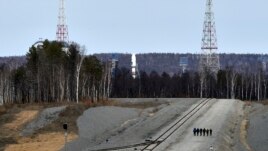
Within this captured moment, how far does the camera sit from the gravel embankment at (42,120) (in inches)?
2168

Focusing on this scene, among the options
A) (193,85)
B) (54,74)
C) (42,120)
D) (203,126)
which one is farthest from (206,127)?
(193,85)

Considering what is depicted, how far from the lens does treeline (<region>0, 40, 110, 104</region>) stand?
95312 millimetres

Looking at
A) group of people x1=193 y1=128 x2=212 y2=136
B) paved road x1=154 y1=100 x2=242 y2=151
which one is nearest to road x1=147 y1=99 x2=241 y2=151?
paved road x1=154 y1=100 x2=242 y2=151

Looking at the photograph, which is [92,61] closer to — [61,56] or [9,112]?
[61,56]

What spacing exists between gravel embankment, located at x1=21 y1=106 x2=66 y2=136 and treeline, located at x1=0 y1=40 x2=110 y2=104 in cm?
2435

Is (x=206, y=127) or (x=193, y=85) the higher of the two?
(x=193, y=85)

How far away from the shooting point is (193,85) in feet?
499

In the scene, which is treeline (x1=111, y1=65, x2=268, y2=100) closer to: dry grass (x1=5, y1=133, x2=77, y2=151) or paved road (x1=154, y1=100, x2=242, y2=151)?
paved road (x1=154, y1=100, x2=242, y2=151)

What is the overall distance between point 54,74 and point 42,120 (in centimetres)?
3992

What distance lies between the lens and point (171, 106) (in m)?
82.5

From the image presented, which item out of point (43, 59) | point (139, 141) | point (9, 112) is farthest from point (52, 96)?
point (139, 141)

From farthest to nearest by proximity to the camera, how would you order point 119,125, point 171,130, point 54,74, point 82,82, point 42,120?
point 82,82, point 54,74, point 119,125, point 42,120, point 171,130

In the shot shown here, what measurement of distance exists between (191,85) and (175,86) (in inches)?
236

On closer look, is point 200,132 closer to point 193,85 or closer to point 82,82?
point 82,82
